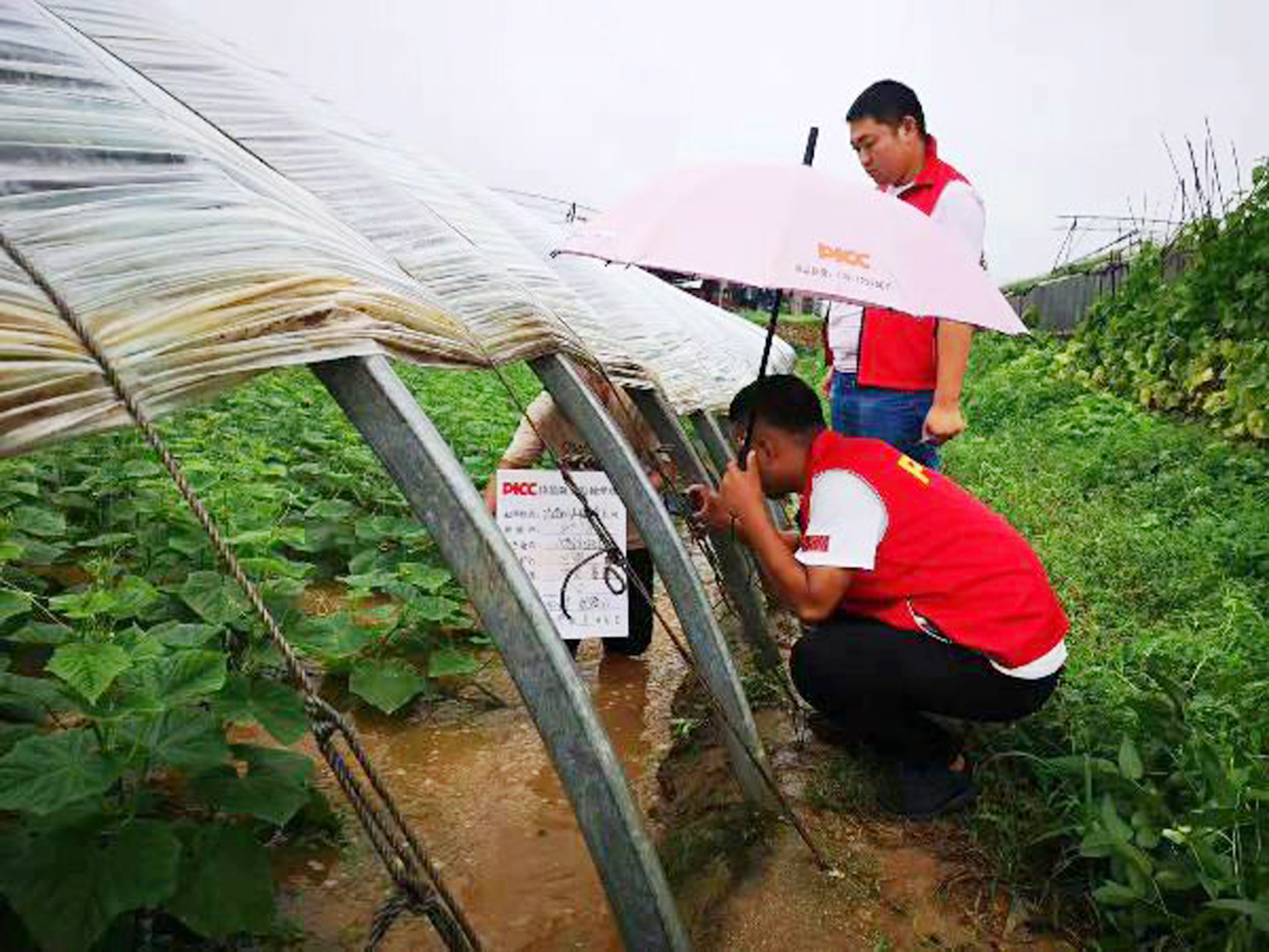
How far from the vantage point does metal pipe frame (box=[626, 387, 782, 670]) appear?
4152 mm

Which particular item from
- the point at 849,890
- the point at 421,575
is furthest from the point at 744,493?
the point at 421,575

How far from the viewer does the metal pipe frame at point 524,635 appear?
179cm

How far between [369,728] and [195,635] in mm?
1302

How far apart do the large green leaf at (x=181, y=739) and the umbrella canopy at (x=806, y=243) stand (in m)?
1.51

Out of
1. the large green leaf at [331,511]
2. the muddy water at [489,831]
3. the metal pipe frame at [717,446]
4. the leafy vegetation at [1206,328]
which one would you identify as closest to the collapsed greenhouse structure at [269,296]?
the muddy water at [489,831]

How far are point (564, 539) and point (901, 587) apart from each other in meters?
1.33

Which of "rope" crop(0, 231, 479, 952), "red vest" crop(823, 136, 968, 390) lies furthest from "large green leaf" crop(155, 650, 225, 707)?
"red vest" crop(823, 136, 968, 390)

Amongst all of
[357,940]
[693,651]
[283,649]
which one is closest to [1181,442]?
[693,651]

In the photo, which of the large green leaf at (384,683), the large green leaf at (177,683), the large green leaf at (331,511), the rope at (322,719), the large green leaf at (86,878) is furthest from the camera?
the large green leaf at (331,511)

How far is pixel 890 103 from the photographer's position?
10.6ft

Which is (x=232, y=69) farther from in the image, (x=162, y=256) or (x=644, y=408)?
(x=644, y=408)

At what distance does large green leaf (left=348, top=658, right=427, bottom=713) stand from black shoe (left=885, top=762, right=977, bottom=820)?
1.81m

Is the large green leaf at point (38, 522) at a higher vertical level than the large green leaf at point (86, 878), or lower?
lower

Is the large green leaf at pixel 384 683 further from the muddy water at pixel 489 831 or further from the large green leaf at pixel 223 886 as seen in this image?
the large green leaf at pixel 223 886
